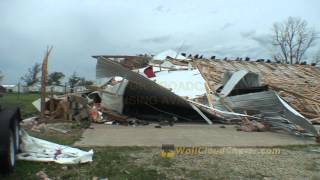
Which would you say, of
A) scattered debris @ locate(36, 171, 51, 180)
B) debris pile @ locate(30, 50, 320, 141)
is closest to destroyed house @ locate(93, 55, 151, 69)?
debris pile @ locate(30, 50, 320, 141)

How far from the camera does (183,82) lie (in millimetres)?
22547

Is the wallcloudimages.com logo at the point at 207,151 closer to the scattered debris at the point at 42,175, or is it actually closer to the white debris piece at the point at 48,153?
the white debris piece at the point at 48,153

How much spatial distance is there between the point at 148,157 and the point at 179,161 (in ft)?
2.50

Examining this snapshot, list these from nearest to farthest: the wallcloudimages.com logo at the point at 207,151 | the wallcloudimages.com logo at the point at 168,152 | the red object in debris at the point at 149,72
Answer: the wallcloudimages.com logo at the point at 168,152 < the wallcloudimages.com logo at the point at 207,151 < the red object in debris at the point at 149,72

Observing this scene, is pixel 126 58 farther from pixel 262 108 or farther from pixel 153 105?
pixel 262 108

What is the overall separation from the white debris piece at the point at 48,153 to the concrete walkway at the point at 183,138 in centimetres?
199

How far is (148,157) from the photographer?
950 centimetres

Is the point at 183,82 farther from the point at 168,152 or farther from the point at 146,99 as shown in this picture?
the point at 168,152

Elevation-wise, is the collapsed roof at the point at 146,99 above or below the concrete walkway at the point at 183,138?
above

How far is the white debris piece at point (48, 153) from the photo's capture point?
8.34 meters

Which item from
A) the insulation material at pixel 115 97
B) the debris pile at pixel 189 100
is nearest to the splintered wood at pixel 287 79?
the debris pile at pixel 189 100

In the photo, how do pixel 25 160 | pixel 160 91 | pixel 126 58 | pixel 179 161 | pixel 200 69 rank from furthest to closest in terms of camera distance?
pixel 126 58 → pixel 200 69 → pixel 160 91 → pixel 179 161 → pixel 25 160

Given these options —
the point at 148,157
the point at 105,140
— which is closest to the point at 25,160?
the point at 148,157

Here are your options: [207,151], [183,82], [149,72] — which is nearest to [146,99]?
[183,82]
